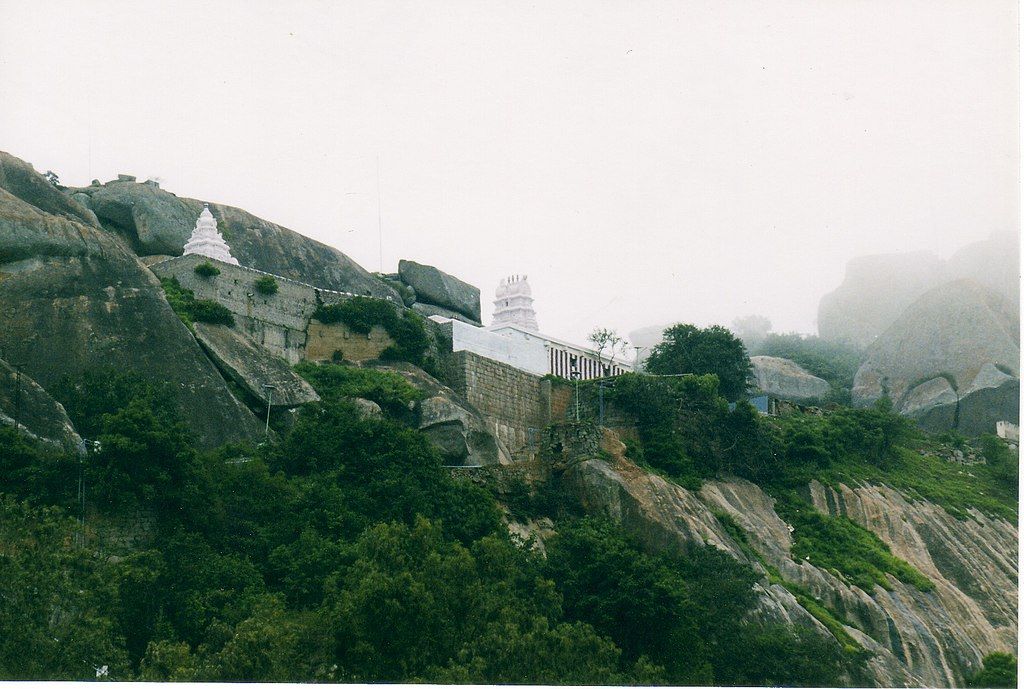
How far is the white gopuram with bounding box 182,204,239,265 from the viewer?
39.6 m

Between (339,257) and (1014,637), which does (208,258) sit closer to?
(339,257)

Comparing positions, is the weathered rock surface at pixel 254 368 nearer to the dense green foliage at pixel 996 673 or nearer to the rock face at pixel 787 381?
the dense green foliage at pixel 996 673

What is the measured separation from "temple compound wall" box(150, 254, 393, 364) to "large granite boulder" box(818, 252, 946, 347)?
4546cm

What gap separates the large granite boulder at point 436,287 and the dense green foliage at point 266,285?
11741 mm

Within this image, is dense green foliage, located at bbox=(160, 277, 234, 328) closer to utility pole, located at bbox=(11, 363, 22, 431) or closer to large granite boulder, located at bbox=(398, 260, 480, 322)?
utility pole, located at bbox=(11, 363, 22, 431)

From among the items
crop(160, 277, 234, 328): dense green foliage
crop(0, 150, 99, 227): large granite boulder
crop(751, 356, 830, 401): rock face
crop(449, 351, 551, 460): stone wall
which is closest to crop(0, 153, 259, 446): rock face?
crop(160, 277, 234, 328): dense green foliage

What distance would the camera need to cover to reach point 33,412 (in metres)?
26.8

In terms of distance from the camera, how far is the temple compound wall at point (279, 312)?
37.5 m

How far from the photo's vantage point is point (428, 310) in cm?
4909

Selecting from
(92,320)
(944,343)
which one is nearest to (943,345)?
(944,343)

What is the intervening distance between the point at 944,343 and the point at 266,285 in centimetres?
3249

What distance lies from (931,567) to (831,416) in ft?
24.3

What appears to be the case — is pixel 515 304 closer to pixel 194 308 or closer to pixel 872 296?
pixel 194 308

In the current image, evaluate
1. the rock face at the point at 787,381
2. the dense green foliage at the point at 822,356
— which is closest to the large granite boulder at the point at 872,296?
the dense green foliage at the point at 822,356
